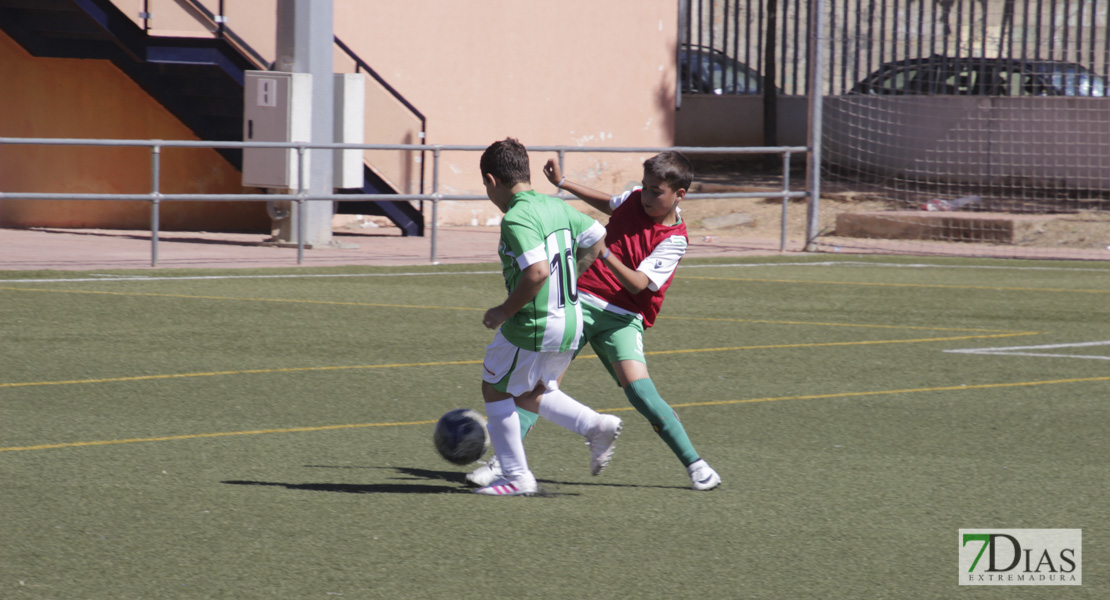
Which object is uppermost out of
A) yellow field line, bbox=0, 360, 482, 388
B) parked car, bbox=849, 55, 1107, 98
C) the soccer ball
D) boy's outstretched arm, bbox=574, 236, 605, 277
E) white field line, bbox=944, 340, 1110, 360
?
parked car, bbox=849, 55, 1107, 98

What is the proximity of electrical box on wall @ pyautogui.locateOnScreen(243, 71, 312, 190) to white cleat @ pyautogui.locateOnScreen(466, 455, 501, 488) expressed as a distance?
1080 centimetres

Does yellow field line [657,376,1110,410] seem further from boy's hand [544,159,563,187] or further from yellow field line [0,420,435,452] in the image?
boy's hand [544,159,563,187]

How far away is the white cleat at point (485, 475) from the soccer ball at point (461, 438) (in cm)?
5

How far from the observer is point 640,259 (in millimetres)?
6285

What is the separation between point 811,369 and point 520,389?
3.93m

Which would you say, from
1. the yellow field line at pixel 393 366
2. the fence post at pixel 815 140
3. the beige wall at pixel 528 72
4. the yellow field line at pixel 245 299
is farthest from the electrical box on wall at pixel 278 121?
the yellow field line at pixel 393 366

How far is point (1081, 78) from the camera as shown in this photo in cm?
2331

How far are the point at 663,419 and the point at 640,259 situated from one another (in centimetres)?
66

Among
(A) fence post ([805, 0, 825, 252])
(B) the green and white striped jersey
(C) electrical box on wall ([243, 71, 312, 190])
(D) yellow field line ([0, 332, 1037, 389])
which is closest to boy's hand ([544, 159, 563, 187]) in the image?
(B) the green and white striped jersey

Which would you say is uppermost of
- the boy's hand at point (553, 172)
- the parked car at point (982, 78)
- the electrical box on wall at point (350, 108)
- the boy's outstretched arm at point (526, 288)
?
the parked car at point (982, 78)

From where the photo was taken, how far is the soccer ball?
6.04 metres

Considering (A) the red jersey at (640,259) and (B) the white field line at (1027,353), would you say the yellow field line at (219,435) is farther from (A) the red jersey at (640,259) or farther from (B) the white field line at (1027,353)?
(B) the white field line at (1027,353)

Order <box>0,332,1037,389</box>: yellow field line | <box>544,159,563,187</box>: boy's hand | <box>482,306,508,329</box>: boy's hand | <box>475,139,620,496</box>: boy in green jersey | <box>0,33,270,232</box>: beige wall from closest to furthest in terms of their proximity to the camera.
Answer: <box>482,306,508,329</box>: boy's hand → <box>475,139,620,496</box>: boy in green jersey → <box>544,159,563,187</box>: boy's hand → <box>0,332,1037,389</box>: yellow field line → <box>0,33,270,232</box>: beige wall

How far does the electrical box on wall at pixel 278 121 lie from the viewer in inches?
654
